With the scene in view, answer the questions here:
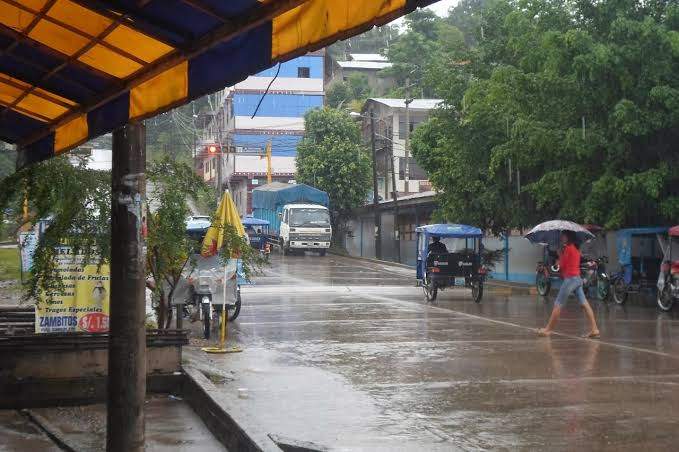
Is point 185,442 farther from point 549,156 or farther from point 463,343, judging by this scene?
point 549,156

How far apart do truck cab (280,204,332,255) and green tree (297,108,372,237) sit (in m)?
6.62

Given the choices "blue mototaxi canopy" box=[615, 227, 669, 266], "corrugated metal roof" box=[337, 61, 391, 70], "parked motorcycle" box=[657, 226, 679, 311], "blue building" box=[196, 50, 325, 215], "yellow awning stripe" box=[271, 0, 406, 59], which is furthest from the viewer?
"corrugated metal roof" box=[337, 61, 391, 70]

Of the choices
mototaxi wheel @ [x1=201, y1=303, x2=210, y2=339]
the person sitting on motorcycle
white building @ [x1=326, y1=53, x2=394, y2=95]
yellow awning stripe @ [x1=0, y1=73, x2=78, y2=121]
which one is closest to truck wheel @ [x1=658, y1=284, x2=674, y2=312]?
the person sitting on motorcycle

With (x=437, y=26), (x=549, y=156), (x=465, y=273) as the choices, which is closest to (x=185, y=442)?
(x=465, y=273)

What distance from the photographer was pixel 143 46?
6.22 metres

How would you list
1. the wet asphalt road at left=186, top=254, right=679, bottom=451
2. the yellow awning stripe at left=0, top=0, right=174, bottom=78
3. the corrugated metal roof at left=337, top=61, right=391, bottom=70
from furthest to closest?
1. the corrugated metal roof at left=337, top=61, right=391, bottom=70
2. the wet asphalt road at left=186, top=254, right=679, bottom=451
3. the yellow awning stripe at left=0, top=0, right=174, bottom=78

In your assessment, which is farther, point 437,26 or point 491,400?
point 437,26

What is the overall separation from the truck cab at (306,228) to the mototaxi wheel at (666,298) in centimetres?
2800

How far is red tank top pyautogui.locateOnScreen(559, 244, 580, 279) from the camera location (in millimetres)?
16016

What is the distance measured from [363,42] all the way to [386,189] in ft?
149

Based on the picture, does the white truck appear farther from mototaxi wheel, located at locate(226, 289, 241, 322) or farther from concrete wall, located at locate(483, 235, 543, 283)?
mototaxi wheel, located at locate(226, 289, 241, 322)

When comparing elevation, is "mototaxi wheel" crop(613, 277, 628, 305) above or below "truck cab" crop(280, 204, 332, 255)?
below

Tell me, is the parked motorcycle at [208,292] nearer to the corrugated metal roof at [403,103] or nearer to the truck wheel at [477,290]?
the truck wheel at [477,290]

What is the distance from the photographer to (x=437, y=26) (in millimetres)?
76500
